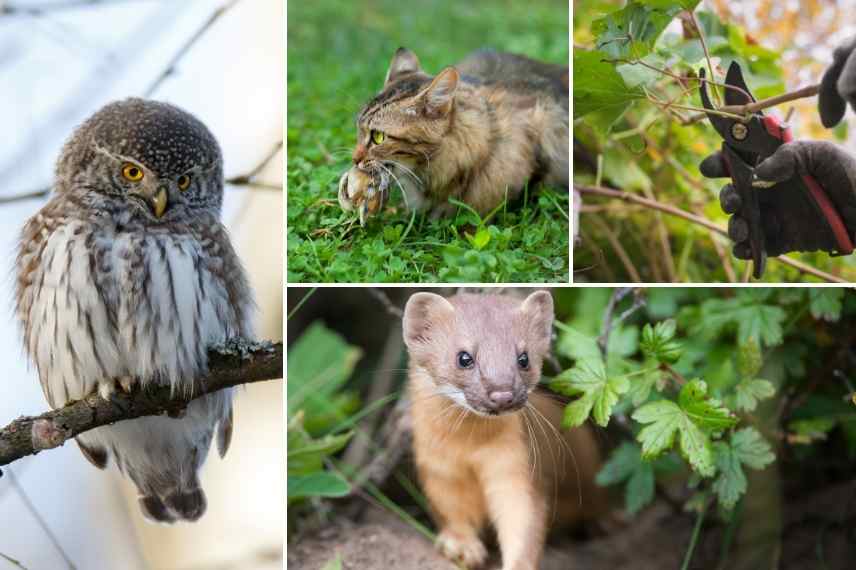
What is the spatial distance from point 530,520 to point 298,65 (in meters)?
1.33

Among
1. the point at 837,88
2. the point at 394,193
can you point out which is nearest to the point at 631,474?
the point at 394,193

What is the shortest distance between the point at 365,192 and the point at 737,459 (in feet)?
3.76

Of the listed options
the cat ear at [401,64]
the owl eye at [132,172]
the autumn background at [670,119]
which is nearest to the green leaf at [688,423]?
the autumn background at [670,119]

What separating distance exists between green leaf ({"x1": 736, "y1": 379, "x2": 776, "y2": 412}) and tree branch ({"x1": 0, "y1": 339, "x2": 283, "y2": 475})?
117cm

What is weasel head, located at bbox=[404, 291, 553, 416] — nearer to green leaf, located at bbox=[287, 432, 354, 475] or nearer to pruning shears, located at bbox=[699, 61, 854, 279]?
green leaf, located at bbox=[287, 432, 354, 475]

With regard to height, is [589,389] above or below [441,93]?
below

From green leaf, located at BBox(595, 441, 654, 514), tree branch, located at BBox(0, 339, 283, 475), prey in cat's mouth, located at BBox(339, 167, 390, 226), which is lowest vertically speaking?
green leaf, located at BBox(595, 441, 654, 514)

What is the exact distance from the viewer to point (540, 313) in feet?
7.48

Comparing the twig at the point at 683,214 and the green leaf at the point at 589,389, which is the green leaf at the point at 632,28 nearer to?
the twig at the point at 683,214

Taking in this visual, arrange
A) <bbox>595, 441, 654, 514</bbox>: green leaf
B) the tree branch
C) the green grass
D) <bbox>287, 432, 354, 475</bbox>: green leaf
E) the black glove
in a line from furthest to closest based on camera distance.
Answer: <bbox>595, 441, 654, 514</bbox>: green leaf, <bbox>287, 432, 354, 475</bbox>: green leaf, the green grass, the black glove, the tree branch

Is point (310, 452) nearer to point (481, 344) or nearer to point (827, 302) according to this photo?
point (481, 344)

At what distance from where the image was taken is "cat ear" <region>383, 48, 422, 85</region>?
234 cm

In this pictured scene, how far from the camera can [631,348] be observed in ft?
8.11

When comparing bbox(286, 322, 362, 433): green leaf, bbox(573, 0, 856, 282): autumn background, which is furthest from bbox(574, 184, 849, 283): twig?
bbox(286, 322, 362, 433): green leaf
